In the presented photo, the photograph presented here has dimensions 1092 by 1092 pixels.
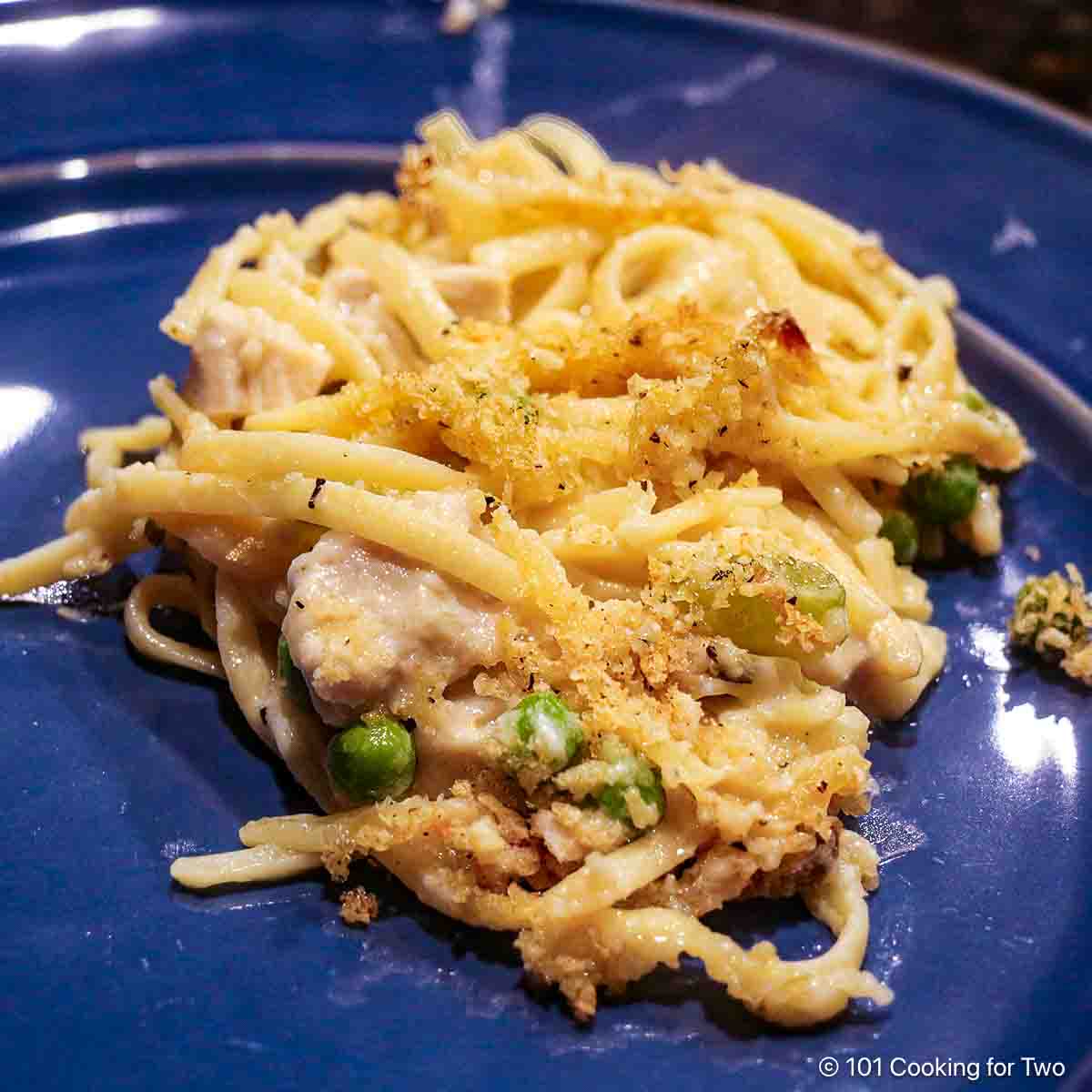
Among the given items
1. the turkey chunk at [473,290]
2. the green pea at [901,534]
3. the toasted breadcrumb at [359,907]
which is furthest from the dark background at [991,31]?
the toasted breadcrumb at [359,907]

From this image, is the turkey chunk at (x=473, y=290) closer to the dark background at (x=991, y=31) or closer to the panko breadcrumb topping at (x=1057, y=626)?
the panko breadcrumb topping at (x=1057, y=626)

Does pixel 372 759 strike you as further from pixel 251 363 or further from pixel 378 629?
pixel 251 363

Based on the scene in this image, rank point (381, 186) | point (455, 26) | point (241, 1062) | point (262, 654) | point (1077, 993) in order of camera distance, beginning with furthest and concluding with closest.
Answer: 1. point (455, 26)
2. point (381, 186)
3. point (262, 654)
4. point (1077, 993)
5. point (241, 1062)

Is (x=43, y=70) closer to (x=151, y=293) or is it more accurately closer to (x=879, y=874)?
(x=151, y=293)

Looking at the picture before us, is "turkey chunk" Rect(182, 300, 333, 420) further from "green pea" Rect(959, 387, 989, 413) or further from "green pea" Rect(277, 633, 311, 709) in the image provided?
"green pea" Rect(959, 387, 989, 413)

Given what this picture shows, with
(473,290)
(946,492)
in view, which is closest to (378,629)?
(473,290)

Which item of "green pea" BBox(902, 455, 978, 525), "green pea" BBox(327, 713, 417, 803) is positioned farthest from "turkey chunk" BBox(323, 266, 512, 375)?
"green pea" BBox(902, 455, 978, 525)

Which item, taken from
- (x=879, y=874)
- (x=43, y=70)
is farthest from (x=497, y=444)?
(x=43, y=70)
